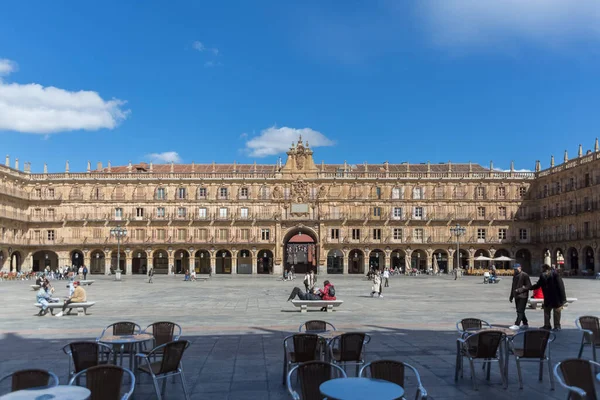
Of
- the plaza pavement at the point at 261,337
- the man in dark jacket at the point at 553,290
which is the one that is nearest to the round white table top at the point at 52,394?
the plaza pavement at the point at 261,337

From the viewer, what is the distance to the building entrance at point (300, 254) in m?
68.6

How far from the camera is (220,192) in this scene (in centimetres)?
6462

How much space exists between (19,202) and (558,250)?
5951 cm

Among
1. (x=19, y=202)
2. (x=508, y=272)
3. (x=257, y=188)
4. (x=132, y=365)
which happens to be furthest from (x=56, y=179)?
(x=132, y=365)

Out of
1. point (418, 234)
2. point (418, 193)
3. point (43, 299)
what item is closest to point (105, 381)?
point (43, 299)

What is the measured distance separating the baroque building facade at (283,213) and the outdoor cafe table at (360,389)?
2264 inches

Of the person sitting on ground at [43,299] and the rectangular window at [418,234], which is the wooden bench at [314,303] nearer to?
the person sitting on ground at [43,299]

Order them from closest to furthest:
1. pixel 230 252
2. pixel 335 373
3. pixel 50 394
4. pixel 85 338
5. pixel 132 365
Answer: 1. pixel 50 394
2. pixel 335 373
3. pixel 132 365
4. pixel 85 338
5. pixel 230 252

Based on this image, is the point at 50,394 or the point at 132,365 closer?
the point at 50,394

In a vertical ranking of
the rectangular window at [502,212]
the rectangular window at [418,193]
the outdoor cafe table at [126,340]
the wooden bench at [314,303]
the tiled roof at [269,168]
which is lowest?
the wooden bench at [314,303]

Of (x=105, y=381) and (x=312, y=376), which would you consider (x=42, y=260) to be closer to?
(x=105, y=381)

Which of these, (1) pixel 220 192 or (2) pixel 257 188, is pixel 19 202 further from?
(2) pixel 257 188

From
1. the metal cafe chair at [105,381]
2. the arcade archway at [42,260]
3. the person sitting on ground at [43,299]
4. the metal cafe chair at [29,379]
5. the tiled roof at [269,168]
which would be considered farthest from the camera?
the tiled roof at [269,168]

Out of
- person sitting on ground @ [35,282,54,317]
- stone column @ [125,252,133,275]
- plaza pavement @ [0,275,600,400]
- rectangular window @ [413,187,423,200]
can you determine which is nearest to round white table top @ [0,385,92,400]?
plaza pavement @ [0,275,600,400]
